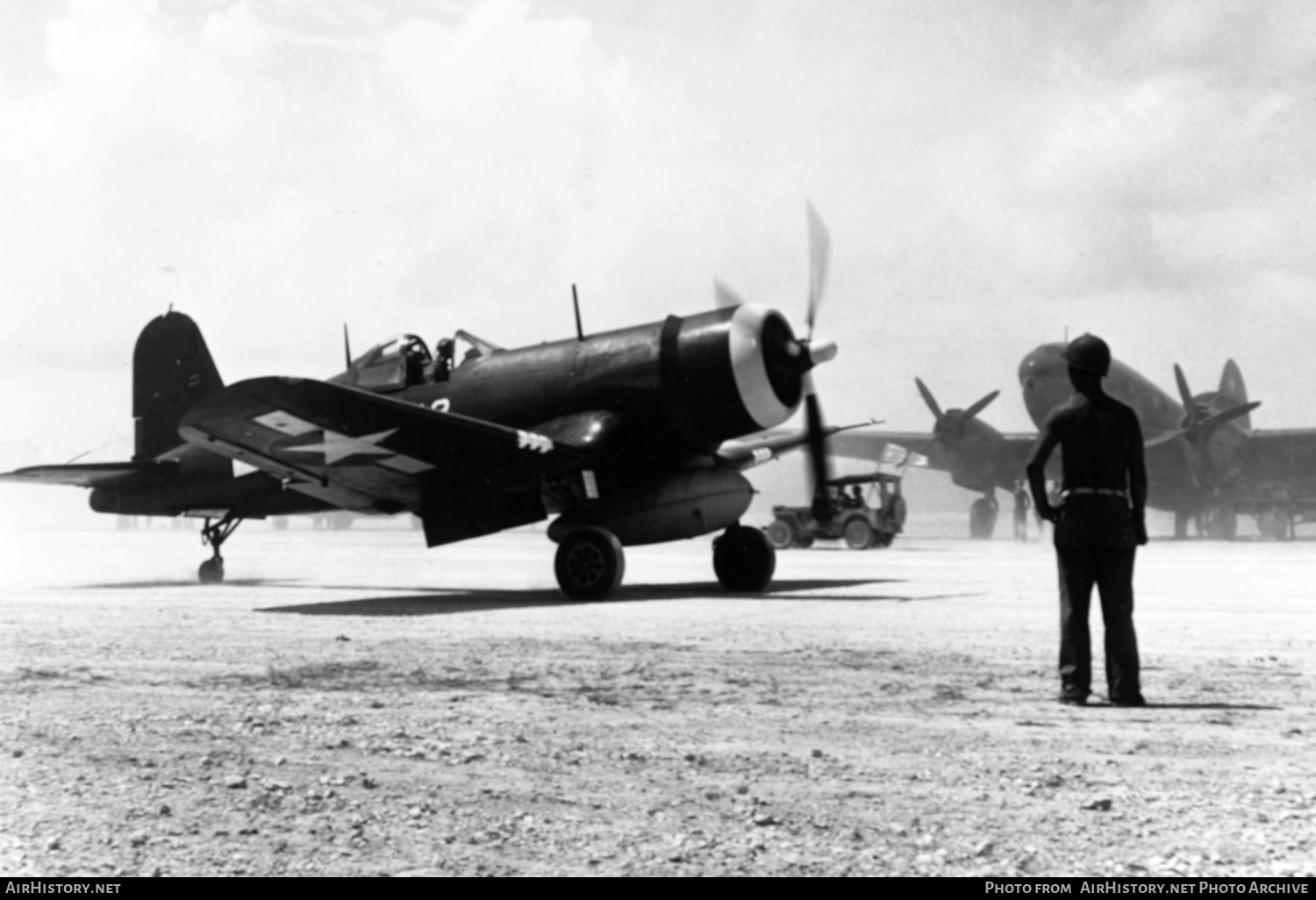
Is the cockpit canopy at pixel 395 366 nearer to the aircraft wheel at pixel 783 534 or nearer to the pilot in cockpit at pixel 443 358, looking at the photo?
the pilot in cockpit at pixel 443 358

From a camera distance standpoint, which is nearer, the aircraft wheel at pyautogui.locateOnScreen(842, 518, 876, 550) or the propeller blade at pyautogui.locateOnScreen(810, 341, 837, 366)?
the propeller blade at pyautogui.locateOnScreen(810, 341, 837, 366)

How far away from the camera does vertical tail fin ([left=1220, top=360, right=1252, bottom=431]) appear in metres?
47.8

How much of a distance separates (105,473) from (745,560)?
1012 centimetres

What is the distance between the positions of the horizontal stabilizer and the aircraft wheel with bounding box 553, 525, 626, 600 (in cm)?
792

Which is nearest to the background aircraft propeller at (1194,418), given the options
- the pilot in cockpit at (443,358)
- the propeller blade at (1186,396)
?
the propeller blade at (1186,396)

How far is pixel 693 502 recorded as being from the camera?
44.8 feet

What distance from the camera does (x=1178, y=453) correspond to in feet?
130

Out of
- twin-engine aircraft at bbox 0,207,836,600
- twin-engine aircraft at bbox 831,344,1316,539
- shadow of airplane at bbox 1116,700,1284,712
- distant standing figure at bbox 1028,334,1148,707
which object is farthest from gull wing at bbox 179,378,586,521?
twin-engine aircraft at bbox 831,344,1316,539

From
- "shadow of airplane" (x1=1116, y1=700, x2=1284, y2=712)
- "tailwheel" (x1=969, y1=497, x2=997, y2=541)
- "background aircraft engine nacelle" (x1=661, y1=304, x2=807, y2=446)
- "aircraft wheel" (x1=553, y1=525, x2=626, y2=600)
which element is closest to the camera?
"shadow of airplane" (x1=1116, y1=700, x2=1284, y2=712)

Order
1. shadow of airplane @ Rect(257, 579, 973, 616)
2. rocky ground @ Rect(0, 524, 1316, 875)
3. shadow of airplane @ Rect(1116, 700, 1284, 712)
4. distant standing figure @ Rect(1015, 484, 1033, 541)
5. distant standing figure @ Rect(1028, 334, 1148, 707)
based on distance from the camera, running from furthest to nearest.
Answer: distant standing figure @ Rect(1015, 484, 1033, 541)
shadow of airplane @ Rect(257, 579, 973, 616)
distant standing figure @ Rect(1028, 334, 1148, 707)
shadow of airplane @ Rect(1116, 700, 1284, 712)
rocky ground @ Rect(0, 524, 1316, 875)

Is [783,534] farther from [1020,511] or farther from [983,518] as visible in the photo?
[983,518]

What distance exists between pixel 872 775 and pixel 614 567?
8435 mm

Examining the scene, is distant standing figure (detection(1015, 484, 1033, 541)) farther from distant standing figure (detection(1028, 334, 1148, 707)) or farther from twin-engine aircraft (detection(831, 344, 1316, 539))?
distant standing figure (detection(1028, 334, 1148, 707))

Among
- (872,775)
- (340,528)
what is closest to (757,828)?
(872,775)
